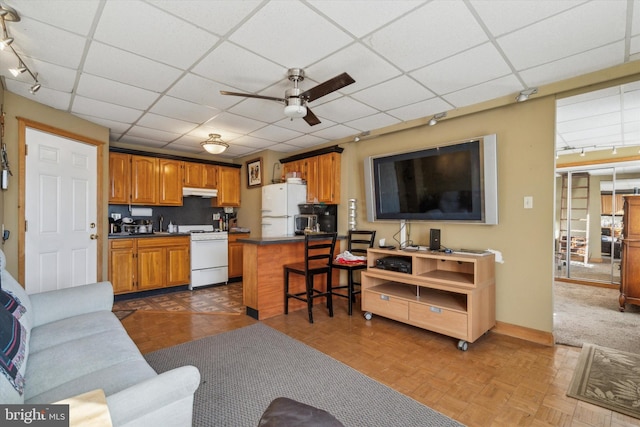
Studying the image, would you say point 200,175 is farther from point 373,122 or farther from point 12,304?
point 12,304

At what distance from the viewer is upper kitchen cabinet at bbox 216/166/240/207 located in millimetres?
5848

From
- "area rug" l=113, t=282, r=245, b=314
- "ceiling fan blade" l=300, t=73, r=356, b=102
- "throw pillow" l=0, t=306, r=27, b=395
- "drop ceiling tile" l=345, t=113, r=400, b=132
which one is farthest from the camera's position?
"area rug" l=113, t=282, r=245, b=314

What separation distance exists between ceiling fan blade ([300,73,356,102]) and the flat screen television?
63.9 inches

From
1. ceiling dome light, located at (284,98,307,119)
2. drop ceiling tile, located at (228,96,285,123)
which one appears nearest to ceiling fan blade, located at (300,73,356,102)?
ceiling dome light, located at (284,98,307,119)

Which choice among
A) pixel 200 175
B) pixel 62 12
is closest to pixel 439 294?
pixel 62 12

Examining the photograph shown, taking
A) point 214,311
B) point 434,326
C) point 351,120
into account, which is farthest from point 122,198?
point 434,326

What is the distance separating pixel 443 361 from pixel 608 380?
1.12m

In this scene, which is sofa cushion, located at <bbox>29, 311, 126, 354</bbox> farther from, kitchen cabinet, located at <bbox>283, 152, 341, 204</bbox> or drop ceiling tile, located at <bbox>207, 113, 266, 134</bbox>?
kitchen cabinet, located at <bbox>283, 152, 341, 204</bbox>

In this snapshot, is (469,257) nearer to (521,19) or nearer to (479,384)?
(479,384)

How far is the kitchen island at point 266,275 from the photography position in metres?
3.52

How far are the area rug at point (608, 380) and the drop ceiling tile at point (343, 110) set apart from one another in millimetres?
2997

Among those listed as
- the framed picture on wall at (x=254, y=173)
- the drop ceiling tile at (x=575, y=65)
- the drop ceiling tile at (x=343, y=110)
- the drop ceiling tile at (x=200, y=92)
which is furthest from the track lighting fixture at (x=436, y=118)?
the framed picture on wall at (x=254, y=173)

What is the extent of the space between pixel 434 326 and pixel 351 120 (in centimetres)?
254

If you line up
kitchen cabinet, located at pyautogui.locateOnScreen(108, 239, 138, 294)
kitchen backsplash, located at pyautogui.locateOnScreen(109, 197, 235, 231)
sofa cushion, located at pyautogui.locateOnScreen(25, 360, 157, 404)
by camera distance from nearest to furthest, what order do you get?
sofa cushion, located at pyautogui.locateOnScreen(25, 360, 157, 404), kitchen cabinet, located at pyautogui.locateOnScreen(108, 239, 138, 294), kitchen backsplash, located at pyautogui.locateOnScreen(109, 197, 235, 231)
